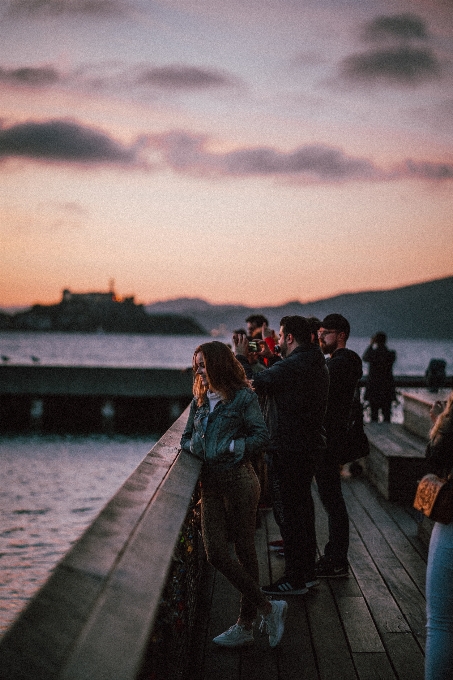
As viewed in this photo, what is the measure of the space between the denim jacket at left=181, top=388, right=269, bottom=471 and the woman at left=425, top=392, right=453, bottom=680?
3.76ft

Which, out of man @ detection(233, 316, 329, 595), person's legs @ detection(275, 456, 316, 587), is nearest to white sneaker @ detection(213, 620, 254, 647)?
man @ detection(233, 316, 329, 595)

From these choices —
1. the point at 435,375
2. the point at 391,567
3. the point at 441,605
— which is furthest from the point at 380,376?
the point at 441,605

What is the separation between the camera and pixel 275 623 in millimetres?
3562

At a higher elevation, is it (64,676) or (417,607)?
(64,676)

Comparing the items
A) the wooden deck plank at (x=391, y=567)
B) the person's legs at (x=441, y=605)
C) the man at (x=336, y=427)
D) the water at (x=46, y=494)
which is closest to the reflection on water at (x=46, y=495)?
the water at (x=46, y=494)

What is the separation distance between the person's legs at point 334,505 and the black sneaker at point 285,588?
49 cm

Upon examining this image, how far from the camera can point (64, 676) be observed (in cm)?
140

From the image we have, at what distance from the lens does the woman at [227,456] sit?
3381 millimetres

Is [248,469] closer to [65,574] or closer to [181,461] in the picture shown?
[181,461]

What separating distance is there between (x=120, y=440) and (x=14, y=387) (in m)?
5.48

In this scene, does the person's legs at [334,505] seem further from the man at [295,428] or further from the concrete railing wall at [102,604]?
the concrete railing wall at [102,604]

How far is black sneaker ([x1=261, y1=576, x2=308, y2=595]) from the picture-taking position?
4.25 meters

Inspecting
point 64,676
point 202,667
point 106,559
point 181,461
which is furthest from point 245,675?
point 64,676

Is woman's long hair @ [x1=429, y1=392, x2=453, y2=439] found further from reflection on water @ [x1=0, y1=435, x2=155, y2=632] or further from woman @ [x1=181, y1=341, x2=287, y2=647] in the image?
reflection on water @ [x1=0, y1=435, x2=155, y2=632]
